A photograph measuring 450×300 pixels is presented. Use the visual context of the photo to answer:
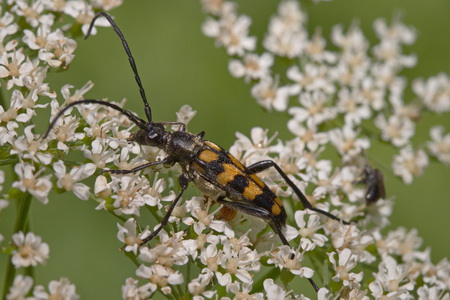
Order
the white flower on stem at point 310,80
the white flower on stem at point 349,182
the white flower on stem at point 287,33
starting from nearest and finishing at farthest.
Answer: the white flower on stem at point 349,182 → the white flower on stem at point 310,80 → the white flower on stem at point 287,33

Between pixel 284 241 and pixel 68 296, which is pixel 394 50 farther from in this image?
pixel 68 296

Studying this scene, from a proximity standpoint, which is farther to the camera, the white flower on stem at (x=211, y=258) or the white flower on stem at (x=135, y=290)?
the white flower on stem at (x=211, y=258)

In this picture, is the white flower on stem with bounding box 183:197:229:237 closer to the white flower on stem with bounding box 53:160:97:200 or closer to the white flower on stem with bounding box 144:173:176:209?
the white flower on stem with bounding box 144:173:176:209

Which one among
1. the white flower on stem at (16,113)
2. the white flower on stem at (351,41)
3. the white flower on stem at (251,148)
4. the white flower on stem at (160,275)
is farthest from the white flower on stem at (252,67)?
the white flower on stem at (160,275)

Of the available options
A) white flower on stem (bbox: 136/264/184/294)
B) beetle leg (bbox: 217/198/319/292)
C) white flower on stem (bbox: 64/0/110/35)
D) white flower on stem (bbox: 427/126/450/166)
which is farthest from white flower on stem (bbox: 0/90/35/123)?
white flower on stem (bbox: 427/126/450/166)

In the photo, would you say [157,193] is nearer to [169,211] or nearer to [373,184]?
[169,211]

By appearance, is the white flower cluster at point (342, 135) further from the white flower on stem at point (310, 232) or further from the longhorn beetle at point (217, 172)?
the longhorn beetle at point (217, 172)

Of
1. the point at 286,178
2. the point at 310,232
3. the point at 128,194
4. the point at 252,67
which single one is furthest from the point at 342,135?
the point at 128,194

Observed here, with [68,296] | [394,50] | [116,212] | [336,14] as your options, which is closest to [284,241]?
[116,212]
